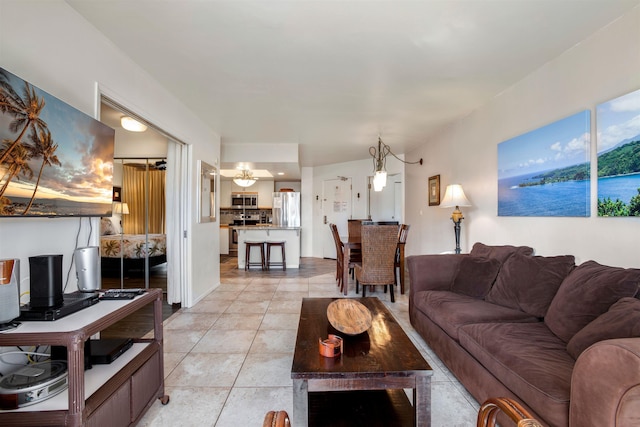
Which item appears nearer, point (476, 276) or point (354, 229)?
point (476, 276)

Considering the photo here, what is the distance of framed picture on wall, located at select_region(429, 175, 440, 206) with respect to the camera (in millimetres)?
4727

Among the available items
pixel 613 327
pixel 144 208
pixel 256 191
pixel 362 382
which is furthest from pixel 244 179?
pixel 613 327

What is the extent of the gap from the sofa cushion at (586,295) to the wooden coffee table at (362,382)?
0.89m

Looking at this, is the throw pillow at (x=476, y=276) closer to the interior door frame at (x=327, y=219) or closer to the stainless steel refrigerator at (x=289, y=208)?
the interior door frame at (x=327, y=219)

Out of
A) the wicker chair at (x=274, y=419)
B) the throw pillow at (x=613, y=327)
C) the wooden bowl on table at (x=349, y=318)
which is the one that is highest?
the wicker chair at (x=274, y=419)

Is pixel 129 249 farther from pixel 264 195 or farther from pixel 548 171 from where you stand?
pixel 548 171

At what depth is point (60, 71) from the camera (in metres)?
1.76

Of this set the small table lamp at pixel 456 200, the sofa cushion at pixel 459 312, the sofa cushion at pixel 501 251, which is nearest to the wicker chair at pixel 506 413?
the sofa cushion at pixel 459 312

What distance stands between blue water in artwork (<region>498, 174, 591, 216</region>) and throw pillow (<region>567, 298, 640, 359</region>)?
1.01 metres

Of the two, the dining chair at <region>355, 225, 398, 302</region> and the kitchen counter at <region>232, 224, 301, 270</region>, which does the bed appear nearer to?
the kitchen counter at <region>232, 224, 301, 270</region>

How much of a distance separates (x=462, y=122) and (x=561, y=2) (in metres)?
2.25

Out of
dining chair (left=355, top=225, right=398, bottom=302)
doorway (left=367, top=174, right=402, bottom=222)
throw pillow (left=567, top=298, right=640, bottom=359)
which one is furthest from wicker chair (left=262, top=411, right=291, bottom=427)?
doorway (left=367, top=174, right=402, bottom=222)

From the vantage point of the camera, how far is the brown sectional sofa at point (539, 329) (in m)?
1.02

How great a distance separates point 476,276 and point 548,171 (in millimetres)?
1049
